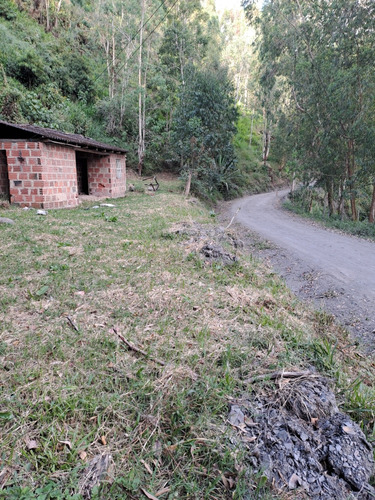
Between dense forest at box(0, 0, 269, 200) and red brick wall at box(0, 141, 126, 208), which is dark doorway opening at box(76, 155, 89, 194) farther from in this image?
dense forest at box(0, 0, 269, 200)

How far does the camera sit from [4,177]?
11312mm

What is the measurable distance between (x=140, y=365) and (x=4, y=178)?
37.1 feet

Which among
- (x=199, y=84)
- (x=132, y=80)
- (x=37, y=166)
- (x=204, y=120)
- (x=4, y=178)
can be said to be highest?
(x=132, y=80)

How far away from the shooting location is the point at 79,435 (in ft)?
6.55

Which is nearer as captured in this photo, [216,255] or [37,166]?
[216,255]

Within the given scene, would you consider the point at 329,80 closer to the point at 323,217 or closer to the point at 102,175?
the point at 323,217

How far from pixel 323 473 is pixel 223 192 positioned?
24294 millimetres

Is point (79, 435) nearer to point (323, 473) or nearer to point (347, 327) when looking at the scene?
point (323, 473)

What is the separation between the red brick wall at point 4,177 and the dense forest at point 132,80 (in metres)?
5.66

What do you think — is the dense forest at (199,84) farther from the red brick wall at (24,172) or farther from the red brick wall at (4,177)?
the red brick wall at (24,172)

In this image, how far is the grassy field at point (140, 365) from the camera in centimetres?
182

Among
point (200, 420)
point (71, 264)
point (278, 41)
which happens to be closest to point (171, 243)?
point (71, 264)

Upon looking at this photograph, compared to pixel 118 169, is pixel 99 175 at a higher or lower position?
lower

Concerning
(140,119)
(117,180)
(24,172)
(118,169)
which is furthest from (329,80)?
(24,172)
